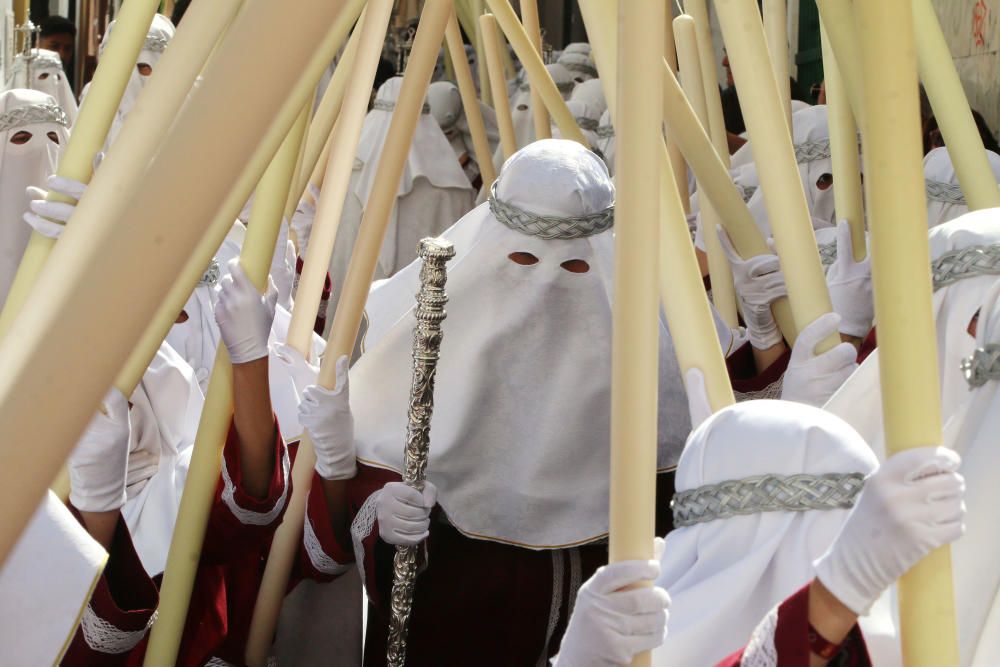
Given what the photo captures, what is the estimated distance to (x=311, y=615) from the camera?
2.90 metres

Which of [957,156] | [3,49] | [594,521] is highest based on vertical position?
[3,49]

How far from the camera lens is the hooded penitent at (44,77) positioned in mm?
6938

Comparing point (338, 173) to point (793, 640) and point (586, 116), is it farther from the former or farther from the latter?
point (586, 116)

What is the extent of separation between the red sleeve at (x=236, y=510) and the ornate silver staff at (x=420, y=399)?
0.23m

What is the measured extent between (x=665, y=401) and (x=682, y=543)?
0.99 metres

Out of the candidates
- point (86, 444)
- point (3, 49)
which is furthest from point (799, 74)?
point (86, 444)

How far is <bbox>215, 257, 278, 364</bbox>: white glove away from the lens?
2346 millimetres

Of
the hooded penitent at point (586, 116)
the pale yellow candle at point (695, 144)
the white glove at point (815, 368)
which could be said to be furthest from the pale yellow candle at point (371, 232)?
the hooded penitent at point (586, 116)

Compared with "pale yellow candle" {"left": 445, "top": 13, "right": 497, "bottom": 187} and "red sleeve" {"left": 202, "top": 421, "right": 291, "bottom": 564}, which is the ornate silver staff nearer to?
"red sleeve" {"left": 202, "top": 421, "right": 291, "bottom": 564}

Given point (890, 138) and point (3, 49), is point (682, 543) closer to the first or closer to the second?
point (890, 138)

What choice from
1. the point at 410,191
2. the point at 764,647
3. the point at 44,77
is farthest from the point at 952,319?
the point at 44,77

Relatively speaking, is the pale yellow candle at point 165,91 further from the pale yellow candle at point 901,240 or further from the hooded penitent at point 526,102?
the hooded penitent at point 526,102

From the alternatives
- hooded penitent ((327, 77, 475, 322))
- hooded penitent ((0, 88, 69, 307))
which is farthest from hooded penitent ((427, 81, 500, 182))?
hooded penitent ((0, 88, 69, 307))

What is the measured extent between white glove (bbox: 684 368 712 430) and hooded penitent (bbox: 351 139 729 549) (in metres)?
0.80
